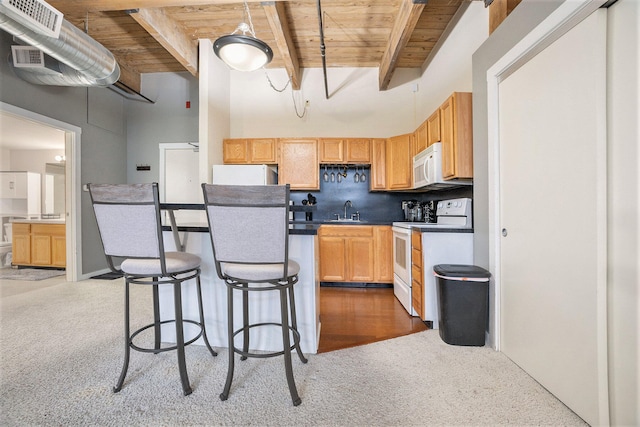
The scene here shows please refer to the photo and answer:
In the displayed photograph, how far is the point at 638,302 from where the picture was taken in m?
1.16

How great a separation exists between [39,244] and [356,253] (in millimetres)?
5461

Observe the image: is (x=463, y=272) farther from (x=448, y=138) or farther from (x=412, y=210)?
(x=412, y=210)

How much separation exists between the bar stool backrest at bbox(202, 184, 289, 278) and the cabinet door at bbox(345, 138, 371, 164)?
9.78 feet

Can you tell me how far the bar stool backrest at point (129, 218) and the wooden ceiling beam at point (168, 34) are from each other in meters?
2.51

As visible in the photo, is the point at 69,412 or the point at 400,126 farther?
the point at 400,126

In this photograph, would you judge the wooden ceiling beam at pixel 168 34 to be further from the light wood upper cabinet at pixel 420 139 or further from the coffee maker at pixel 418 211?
the coffee maker at pixel 418 211

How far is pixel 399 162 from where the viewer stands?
13.0 ft

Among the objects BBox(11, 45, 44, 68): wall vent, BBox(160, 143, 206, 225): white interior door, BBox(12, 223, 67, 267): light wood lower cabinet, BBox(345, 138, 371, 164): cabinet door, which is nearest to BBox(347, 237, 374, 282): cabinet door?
BBox(345, 138, 371, 164): cabinet door

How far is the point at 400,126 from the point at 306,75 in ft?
5.89

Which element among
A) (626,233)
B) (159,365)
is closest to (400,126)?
(626,233)

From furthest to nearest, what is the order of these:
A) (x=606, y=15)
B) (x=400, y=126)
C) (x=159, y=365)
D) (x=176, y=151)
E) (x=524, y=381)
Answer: (x=176, y=151), (x=400, y=126), (x=159, y=365), (x=524, y=381), (x=606, y=15)

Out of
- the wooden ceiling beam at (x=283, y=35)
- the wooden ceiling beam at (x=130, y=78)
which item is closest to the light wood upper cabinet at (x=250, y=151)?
the wooden ceiling beam at (x=283, y=35)

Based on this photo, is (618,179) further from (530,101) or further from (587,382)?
(587,382)

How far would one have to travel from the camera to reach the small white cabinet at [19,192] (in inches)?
253
